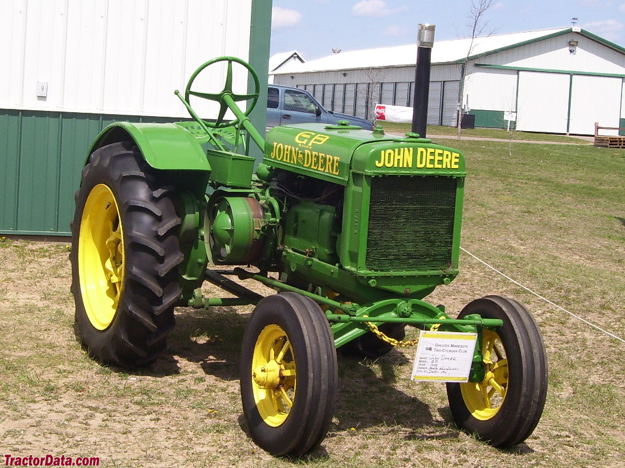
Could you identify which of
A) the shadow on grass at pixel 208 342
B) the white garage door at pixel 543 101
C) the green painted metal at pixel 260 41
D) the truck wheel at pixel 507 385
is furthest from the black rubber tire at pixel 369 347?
the white garage door at pixel 543 101

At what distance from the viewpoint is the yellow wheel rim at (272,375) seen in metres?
4.74

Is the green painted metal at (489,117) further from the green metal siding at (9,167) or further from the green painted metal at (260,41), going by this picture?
the green metal siding at (9,167)

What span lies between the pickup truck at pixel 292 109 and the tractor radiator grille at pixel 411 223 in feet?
53.4

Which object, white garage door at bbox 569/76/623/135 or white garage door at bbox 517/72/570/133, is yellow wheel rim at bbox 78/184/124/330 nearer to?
white garage door at bbox 517/72/570/133

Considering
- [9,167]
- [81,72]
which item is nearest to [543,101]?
[81,72]

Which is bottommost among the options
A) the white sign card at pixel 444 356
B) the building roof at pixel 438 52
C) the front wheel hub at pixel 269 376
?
the front wheel hub at pixel 269 376

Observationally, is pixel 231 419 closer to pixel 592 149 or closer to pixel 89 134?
pixel 89 134

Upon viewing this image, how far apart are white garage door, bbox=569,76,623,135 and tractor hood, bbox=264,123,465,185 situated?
37500 mm

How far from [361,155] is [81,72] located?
5491 millimetres

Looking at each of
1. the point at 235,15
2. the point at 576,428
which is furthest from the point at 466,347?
the point at 235,15

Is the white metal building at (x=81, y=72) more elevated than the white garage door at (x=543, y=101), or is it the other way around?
the white garage door at (x=543, y=101)

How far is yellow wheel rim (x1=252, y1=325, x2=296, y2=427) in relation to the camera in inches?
187

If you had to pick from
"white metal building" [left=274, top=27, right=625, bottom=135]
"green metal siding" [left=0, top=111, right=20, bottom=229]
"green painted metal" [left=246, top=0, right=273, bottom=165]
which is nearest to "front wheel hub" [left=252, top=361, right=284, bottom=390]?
"green painted metal" [left=246, top=0, right=273, bottom=165]

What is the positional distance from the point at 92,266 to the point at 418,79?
3.13 meters
